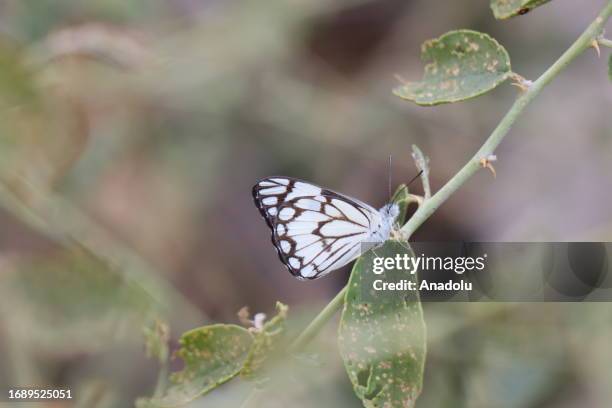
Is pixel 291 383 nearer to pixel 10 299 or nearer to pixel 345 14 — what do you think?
pixel 10 299

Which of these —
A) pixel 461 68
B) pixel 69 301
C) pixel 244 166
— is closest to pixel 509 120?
pixel 461 68

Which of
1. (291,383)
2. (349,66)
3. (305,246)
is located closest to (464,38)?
(305,246)

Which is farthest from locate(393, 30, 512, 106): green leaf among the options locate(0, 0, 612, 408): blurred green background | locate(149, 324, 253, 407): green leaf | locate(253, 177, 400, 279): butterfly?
locate(0, 0, 612, 408): blurred green background

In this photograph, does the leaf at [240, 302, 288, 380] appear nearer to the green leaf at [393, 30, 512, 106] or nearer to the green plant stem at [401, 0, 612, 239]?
the green plant stem at [401, 0, 612, 239]

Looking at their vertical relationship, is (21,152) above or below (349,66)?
below

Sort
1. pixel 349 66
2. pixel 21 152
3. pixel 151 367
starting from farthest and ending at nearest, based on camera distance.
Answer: pixel 349 66 < pixel 151 367 < pixel 21 152

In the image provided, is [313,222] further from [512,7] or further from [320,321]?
[512,7]
